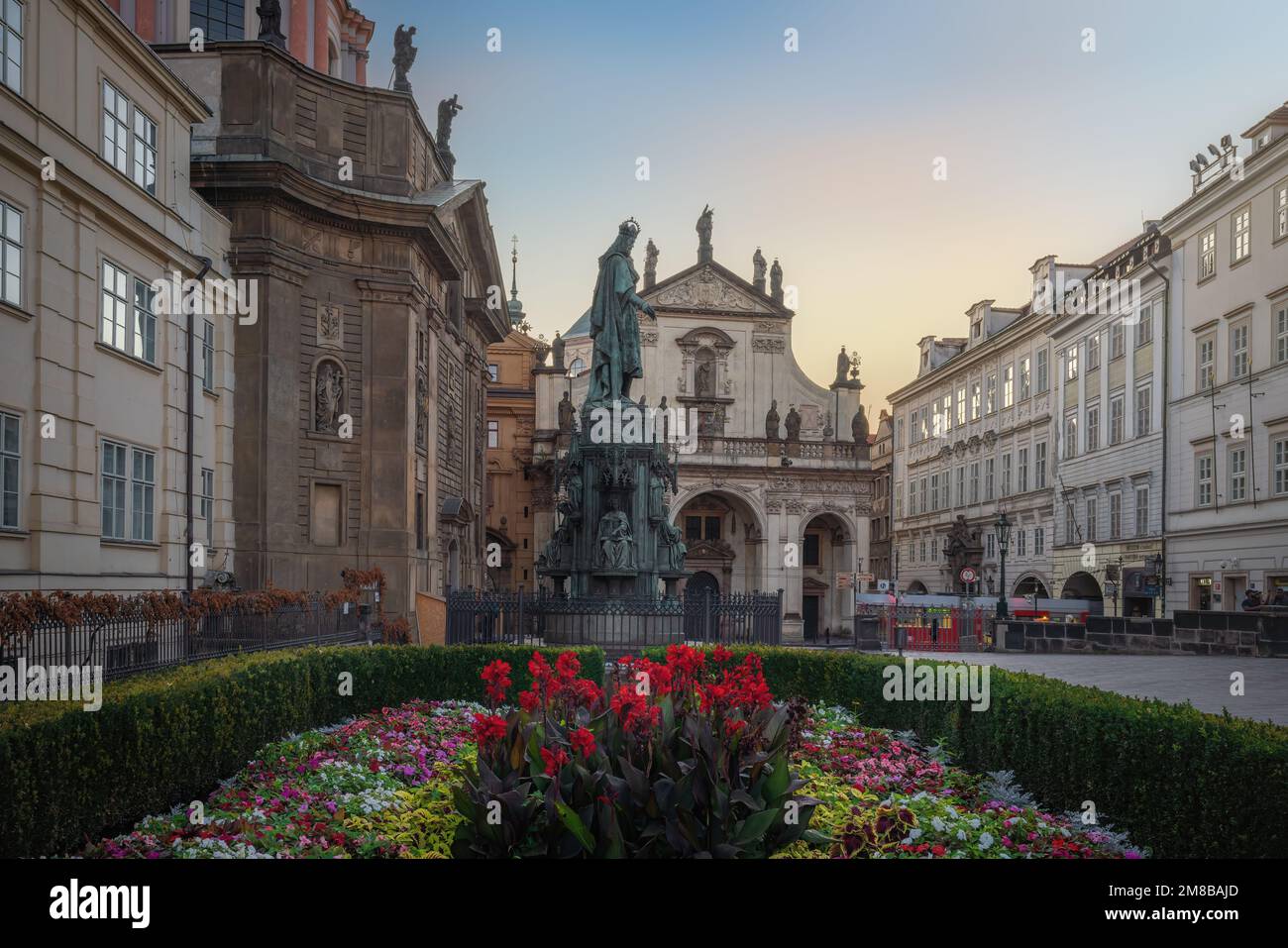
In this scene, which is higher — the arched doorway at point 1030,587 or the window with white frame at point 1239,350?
the window with white frame at point 1239,350

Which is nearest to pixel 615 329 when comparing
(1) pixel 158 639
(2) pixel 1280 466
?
(1) pixel 158 639

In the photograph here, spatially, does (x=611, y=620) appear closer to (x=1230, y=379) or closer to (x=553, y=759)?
(x=553, y=759)

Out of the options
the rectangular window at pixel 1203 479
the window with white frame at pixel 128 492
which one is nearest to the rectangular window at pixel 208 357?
the window with white frame at pixel 128 492

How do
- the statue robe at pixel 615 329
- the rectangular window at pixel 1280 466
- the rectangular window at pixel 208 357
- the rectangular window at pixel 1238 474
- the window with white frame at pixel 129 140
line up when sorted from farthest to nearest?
the rectangular window at pixel 1238 474 < the rectangular window at pixel 1280 466 < the rectangular window at pixel 208 357 < the window with white frame at pixel 129 140 < the statue robe at pixel 615 329

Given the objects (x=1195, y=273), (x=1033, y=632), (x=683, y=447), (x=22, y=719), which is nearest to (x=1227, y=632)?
(x=1033, y=632)

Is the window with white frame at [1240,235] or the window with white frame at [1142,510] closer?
the window with white frame at [1240,235]

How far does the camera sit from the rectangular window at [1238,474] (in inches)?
1305

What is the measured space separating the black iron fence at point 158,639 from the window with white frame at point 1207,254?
2999 centimetres

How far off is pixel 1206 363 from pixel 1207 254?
11.9 feet

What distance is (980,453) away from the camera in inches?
2351

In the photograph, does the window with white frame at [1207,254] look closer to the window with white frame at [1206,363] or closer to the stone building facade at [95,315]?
the window with white frame at [1206,363]

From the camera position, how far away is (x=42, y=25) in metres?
17.3

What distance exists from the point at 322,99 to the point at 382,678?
22.5 m

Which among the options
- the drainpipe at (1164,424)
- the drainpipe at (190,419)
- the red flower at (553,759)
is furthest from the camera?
the drainpipe at (1164,424)
